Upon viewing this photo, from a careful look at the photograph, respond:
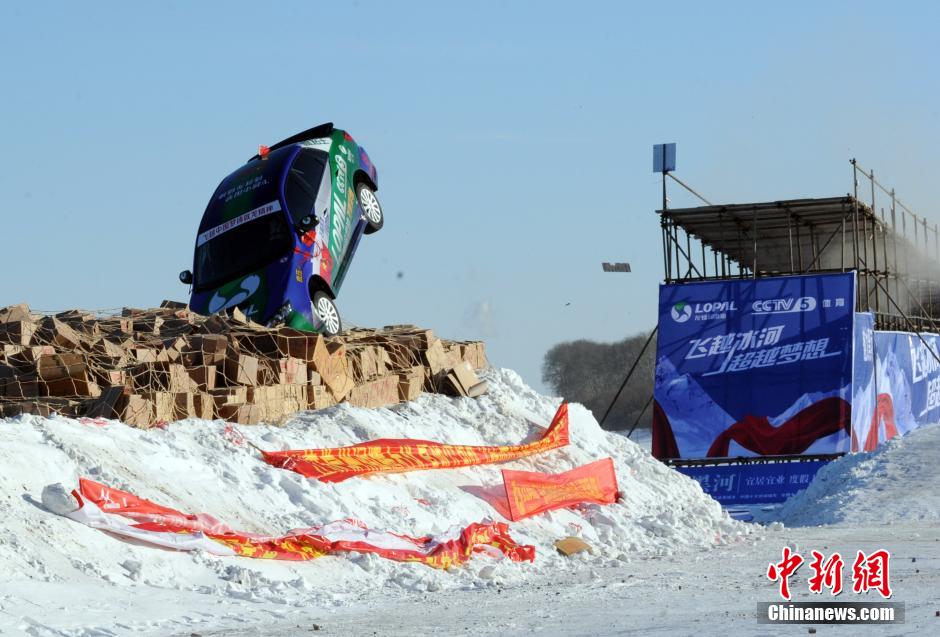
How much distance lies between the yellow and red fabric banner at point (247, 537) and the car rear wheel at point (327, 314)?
586 centimetres

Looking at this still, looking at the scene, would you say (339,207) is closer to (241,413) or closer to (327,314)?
(327,314)

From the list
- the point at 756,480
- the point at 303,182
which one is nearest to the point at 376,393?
the point at 303,182

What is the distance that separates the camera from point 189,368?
14.8 metres

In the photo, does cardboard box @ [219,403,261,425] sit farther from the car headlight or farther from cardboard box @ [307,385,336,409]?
the car headlight

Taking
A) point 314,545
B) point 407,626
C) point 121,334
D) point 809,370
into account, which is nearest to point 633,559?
point 314,545

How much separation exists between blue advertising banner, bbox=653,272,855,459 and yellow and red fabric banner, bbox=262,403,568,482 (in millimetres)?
9424

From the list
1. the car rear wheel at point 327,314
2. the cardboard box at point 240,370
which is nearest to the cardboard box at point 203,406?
the cardboard box at point 240,370

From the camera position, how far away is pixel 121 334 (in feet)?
52.4

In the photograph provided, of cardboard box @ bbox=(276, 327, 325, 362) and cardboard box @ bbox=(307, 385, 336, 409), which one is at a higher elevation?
cardboard box @ bbox=(276, 327, 325, 362)

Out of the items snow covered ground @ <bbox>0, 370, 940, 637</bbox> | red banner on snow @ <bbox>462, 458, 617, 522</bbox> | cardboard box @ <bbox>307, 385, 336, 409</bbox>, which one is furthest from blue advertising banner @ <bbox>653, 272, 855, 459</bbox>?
cardboard box @ <bbox>307, 385, 336, 409</bbox>

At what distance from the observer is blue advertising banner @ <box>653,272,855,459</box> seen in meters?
26.2

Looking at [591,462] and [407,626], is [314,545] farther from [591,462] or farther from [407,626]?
[591,462]

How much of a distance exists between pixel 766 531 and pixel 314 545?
7871mm

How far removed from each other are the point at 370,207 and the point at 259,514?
9194 mm
